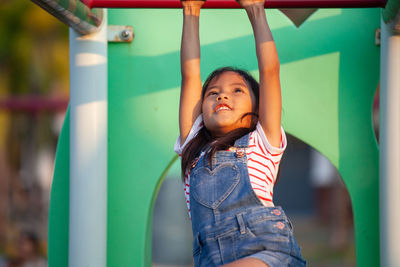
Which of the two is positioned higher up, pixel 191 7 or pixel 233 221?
pixel 191 7

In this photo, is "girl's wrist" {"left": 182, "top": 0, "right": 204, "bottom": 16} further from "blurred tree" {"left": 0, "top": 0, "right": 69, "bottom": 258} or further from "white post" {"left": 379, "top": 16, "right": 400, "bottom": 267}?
"blurred tree" {"left": 0, "top": 0, "right": 69, "bottom": 258}

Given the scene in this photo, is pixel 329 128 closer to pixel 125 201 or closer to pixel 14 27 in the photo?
pixel 125 201

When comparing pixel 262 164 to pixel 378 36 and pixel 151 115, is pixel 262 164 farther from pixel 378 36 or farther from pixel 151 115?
pixel 378 36

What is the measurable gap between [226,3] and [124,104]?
23.1 inches

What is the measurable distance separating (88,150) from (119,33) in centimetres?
46

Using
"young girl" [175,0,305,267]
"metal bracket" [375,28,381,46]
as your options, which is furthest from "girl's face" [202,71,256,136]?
Answer: "metal bracket" [375,28,381,46]

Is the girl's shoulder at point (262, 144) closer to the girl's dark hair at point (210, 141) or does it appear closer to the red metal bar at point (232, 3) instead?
the girl's dark hair at point (210, 141)

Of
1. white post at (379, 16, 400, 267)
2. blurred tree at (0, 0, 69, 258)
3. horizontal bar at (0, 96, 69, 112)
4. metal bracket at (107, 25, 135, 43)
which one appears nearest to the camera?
white post at (379, 16, 400, 267)

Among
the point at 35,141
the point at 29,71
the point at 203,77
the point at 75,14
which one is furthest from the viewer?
the point at 35,141

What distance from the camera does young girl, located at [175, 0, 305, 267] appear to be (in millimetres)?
1521

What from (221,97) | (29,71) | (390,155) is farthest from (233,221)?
(29,71)

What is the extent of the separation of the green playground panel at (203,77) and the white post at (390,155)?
14 centimetres

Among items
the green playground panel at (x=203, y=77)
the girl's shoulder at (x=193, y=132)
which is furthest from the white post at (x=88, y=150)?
the girl's shoulder at (x=193, y=132)

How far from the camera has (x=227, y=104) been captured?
1.66m
